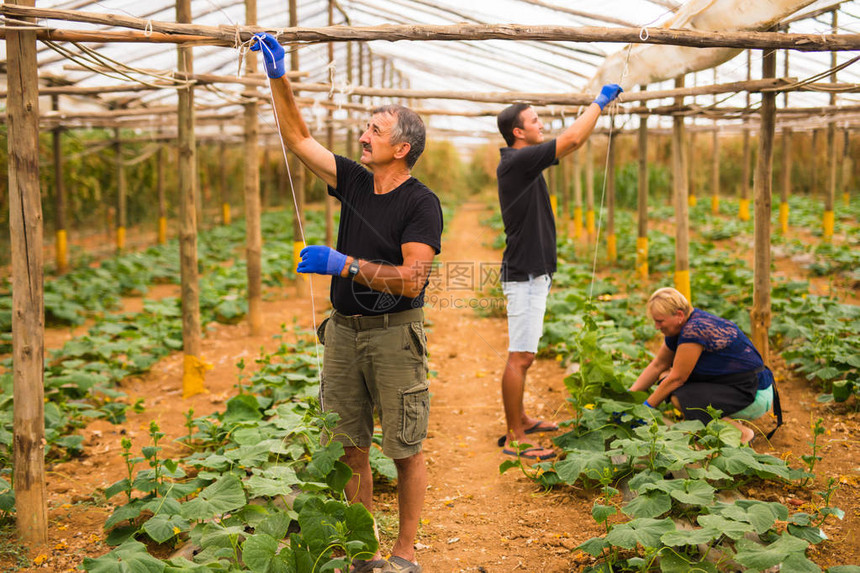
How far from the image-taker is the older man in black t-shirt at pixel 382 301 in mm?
2359

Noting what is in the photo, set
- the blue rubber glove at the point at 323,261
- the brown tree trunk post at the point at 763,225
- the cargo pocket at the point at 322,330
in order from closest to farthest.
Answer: the blue rubber glove at the point at 323,261 < the cargo pocket at the point at 322,330 < the brown tree trunk post at the point at 763,225

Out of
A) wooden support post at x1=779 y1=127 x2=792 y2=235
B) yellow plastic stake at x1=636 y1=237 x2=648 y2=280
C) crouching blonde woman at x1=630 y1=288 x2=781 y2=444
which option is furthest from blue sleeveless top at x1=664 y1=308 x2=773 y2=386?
wooden support post at x1=779 y1=127 x2=792 y2=235

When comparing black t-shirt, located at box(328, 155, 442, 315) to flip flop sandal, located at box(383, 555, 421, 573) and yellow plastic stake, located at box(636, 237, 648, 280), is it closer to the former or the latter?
flip flop sandal, located at box(383, 555, 421, 573)

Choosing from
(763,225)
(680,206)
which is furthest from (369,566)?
(680,206)

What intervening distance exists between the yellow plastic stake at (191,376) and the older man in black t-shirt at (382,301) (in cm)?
280

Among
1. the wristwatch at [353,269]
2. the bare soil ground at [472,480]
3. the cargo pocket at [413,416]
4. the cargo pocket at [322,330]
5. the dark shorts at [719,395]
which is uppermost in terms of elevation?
the wristwatch at [353,269]

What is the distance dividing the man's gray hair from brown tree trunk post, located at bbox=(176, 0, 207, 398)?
2.85m

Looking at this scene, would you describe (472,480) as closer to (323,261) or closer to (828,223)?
(323,261)

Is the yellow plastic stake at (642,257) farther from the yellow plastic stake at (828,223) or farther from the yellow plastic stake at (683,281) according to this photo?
the yellow plastic stake at (828,223)

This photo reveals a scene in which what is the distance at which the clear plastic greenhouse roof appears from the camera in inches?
224

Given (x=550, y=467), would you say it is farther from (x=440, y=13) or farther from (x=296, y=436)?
(x=440, y=13)

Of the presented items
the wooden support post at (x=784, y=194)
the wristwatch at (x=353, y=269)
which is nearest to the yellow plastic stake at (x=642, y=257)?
the wooden support post at (x=784, y=194)

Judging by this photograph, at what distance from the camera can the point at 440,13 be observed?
771 cm

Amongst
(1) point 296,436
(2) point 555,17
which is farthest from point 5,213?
(1) point 296,436
